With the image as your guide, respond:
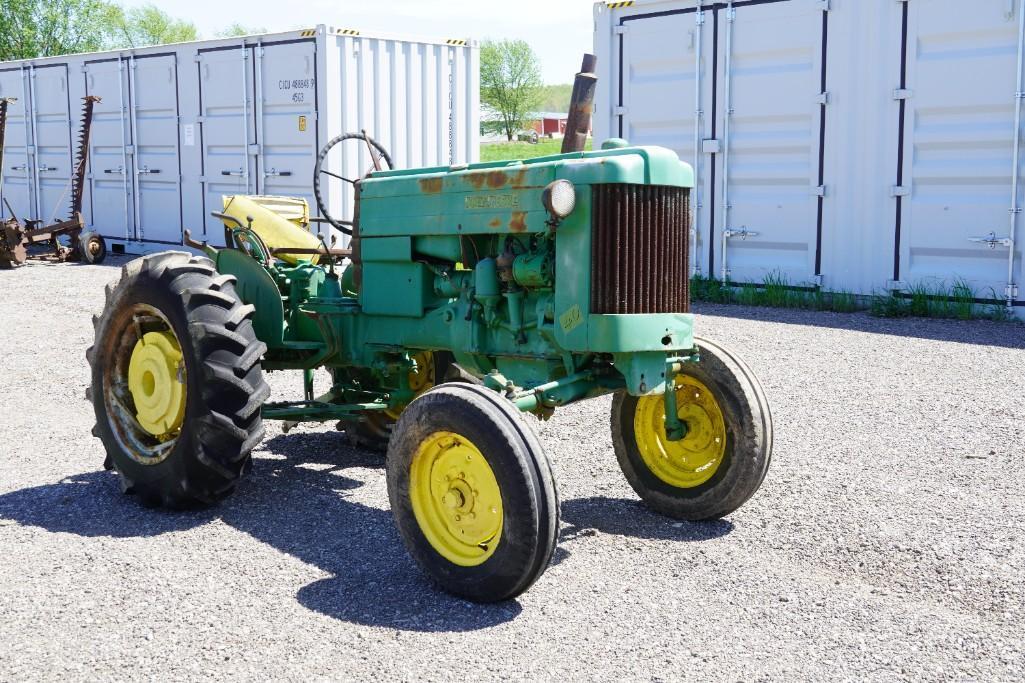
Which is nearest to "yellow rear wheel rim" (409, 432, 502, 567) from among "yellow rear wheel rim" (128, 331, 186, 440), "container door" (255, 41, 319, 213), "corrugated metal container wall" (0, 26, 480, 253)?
"yellow rear wheel rim" (128, 331, 186, 440)

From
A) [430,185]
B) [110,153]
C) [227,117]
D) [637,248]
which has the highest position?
[227,117]

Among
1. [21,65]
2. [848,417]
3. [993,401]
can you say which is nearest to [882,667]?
[848,417]

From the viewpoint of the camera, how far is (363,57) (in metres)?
12.7

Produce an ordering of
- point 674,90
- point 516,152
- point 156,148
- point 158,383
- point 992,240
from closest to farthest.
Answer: point 158,383 < point 992,240 < point 674,90 < point 156,148 < point 516,152

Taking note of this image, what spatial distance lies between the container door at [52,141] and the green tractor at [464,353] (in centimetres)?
1225

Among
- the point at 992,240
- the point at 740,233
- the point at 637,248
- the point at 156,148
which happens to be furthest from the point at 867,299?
the point at 156,148

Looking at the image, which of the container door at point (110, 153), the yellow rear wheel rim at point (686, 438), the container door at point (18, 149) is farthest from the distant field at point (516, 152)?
the yellow rear wheel rim at point (686, 438)

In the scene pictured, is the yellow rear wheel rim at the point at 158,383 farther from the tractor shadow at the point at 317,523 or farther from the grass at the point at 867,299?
the grass at the point at 867,299

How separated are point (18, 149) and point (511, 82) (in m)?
74.1

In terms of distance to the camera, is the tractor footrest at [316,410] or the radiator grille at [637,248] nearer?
the radiator grille at [637,248]

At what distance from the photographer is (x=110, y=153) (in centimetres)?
1585

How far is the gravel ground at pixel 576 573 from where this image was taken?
318 cm

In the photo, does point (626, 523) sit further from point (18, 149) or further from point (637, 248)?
point (18, 149)

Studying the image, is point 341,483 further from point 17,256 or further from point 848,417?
point 17,256
